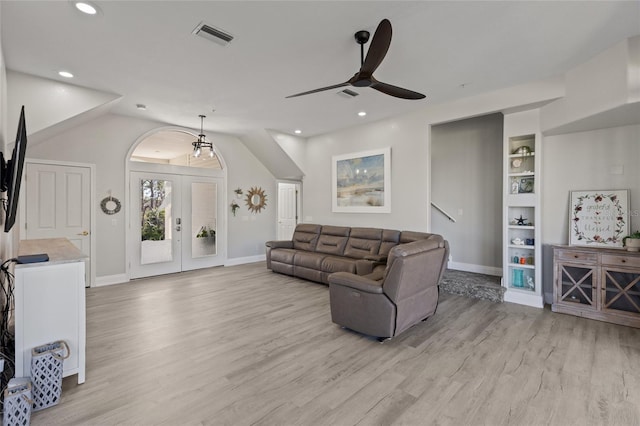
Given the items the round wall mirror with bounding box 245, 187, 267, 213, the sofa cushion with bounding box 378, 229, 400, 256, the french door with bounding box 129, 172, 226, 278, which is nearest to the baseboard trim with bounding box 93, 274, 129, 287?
the french door with bounding box 129, 172, 226, 278

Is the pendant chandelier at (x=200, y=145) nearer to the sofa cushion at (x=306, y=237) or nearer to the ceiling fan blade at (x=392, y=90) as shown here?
the sofa cushion at (x=306, y=237)

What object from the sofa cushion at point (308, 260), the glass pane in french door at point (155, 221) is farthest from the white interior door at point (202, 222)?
the sofa cushion at point (308, 260)

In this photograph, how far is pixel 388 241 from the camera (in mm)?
5246

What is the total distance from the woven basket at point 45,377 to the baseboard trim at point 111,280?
3511mm

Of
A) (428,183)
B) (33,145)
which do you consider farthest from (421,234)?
(33,145)

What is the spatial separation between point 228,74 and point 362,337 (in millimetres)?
3484

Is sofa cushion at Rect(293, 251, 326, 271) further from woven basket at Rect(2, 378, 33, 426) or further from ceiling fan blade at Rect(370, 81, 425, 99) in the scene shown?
woven basket at Rect(2, 378, 33, 426)

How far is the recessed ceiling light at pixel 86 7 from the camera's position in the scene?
2.34m

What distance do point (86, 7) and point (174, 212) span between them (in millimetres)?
4213

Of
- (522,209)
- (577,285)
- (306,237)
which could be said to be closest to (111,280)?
(306,237)

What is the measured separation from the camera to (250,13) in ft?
8.13

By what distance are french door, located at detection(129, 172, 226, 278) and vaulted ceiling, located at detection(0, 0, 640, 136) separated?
1917mm

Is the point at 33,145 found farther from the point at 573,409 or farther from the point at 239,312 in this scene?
the point at 573,409

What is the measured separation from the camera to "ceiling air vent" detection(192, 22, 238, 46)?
267cm
